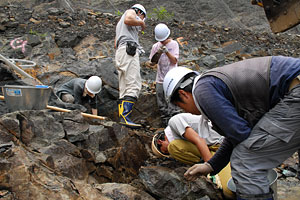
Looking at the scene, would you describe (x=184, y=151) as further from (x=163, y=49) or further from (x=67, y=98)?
(x=67, y=98)

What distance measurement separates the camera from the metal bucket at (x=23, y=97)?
3855 millimetres

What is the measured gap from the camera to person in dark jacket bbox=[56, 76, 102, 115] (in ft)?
17.1

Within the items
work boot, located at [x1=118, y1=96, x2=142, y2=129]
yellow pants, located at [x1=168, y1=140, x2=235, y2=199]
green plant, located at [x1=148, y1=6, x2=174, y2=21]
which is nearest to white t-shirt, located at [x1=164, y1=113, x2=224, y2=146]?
yellow pants, located at [x1=168, y1=140, x2=235, y2=199]

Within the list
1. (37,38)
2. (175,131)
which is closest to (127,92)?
(175,131)

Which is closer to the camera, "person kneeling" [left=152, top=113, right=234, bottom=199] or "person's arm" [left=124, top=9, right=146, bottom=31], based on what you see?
"person kneeling" [left=152, top=113, right=234, bottom=199]

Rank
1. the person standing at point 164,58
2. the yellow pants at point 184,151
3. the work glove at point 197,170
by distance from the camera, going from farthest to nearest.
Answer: the person standing at point 164,58 → the yellow pants at point 184,151 → the work glove at point 197,170

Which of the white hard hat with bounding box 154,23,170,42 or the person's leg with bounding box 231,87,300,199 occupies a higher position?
the white hard hat with bounding box 154,23,170,42

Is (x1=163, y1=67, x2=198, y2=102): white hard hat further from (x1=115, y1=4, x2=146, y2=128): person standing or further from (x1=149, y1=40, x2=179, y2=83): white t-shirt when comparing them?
(x1=149, y1=40, x2=179, y2=83): white t-shirt

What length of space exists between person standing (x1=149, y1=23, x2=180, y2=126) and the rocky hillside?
319 millimetres

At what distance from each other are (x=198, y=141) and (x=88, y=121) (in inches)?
69.4

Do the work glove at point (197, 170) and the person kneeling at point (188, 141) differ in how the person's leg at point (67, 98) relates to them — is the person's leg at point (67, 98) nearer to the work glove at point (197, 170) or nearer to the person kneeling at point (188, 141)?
the person kneeling at point (188, 141)

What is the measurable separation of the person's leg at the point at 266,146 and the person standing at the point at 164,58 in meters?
3.18

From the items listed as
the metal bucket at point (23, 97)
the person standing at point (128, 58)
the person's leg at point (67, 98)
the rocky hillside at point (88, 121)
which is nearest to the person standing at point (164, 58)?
the rocky hillside at point (88, 121)

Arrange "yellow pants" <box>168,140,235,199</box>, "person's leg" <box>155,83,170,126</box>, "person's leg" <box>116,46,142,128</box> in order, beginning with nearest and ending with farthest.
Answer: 1. "yellow pants" <box>168,140,235,199</box>
2. "person's leg" <box>116,46,142,128</box>
3. "person's leg" <box>155,83,170,126</box>
